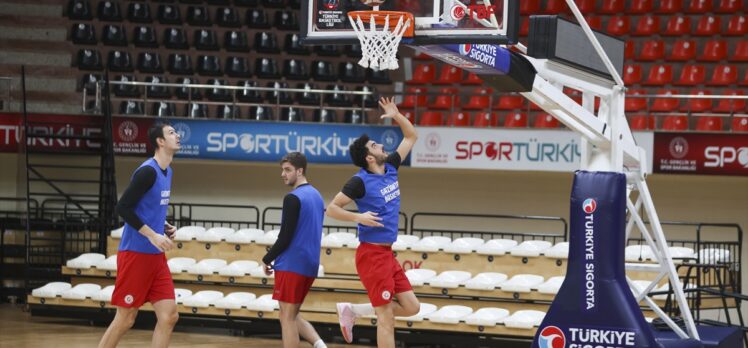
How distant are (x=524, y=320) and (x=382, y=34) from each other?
16.8 feet

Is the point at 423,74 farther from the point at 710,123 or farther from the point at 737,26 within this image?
the point at 737,26

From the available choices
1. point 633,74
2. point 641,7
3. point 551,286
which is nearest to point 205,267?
point 551,286

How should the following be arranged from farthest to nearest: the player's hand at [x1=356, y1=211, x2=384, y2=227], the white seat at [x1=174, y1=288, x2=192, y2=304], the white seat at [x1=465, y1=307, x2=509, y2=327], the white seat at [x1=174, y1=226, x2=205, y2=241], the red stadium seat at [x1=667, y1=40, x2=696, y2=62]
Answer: the red stadium seat at [x1=667, y1=40, x2=696, y2=62], the white seat at [x1=174, y1=226, x2=205, y2=241], the white seat at [x1=174, y1=288, x2=192, y2=304], the white seat at [x1=465, y1=307, x2=509, y2=327], the player's hand at [x1=356, y1=211, x2=384, y2=227]

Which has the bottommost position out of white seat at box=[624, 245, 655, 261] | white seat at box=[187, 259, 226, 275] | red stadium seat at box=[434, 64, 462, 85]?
white seat at box=[187, 259, 226, 275]

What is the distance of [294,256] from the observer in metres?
9.29

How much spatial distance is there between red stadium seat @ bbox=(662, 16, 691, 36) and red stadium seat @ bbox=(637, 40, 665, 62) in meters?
0.31

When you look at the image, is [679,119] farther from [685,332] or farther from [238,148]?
[685,332]

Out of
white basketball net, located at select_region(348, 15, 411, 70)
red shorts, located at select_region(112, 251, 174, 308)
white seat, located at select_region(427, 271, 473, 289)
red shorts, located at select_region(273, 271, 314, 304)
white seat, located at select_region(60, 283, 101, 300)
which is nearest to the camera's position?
white basketball net, located at select_region(348, 15, 411, 70)

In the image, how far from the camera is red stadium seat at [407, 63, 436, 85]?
19.8 m

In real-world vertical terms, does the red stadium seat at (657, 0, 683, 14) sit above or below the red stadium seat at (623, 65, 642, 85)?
above

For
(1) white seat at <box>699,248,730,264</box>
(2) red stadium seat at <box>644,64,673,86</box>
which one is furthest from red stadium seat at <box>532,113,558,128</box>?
(1) white seat at <box>699,248,730,264</box>

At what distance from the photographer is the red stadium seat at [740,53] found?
18641 millimetres

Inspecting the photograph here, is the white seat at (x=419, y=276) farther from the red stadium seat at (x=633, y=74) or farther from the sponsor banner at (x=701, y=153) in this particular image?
the red stadium seat at (x=633, y=74)

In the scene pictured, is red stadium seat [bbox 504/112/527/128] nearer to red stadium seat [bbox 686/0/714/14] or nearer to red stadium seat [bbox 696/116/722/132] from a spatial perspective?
red stadium seat [bbox 696/116/722/132]
